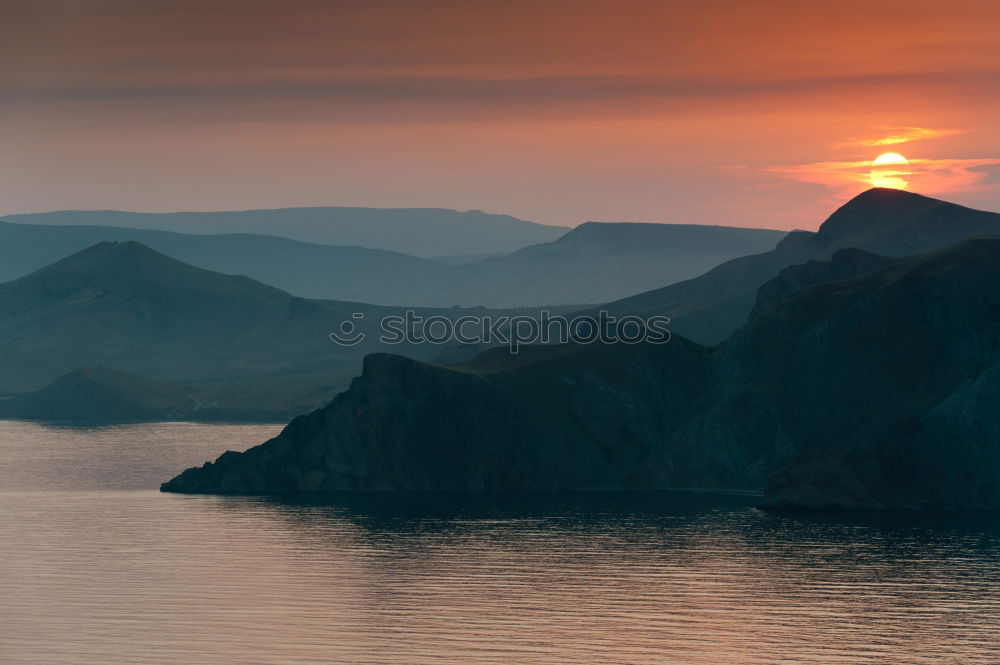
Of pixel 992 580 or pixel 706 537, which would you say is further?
pixel 706 537

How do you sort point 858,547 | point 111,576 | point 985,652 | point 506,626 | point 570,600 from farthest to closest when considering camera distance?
point 858,547, point 111,576, point 570,600, point 506,626, point 985,652

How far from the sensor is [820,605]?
155 m

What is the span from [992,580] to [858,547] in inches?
993

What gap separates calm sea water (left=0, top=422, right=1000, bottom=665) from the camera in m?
137

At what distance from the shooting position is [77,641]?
142 m

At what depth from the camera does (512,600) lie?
158 metres

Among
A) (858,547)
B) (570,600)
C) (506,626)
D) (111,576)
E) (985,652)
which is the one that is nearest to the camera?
(985,652)

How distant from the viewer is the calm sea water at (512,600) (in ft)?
449

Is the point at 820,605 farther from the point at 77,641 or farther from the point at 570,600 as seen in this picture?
the point at 77,641

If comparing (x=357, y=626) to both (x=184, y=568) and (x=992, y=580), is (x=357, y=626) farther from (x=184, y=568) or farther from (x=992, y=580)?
(x=992, y=580)

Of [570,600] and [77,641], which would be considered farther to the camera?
[570,600]

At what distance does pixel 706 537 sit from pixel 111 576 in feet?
232

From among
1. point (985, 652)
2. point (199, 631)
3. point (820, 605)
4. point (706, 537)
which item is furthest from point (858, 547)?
point (199, 631)

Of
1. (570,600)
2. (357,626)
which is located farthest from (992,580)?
(357,626)
